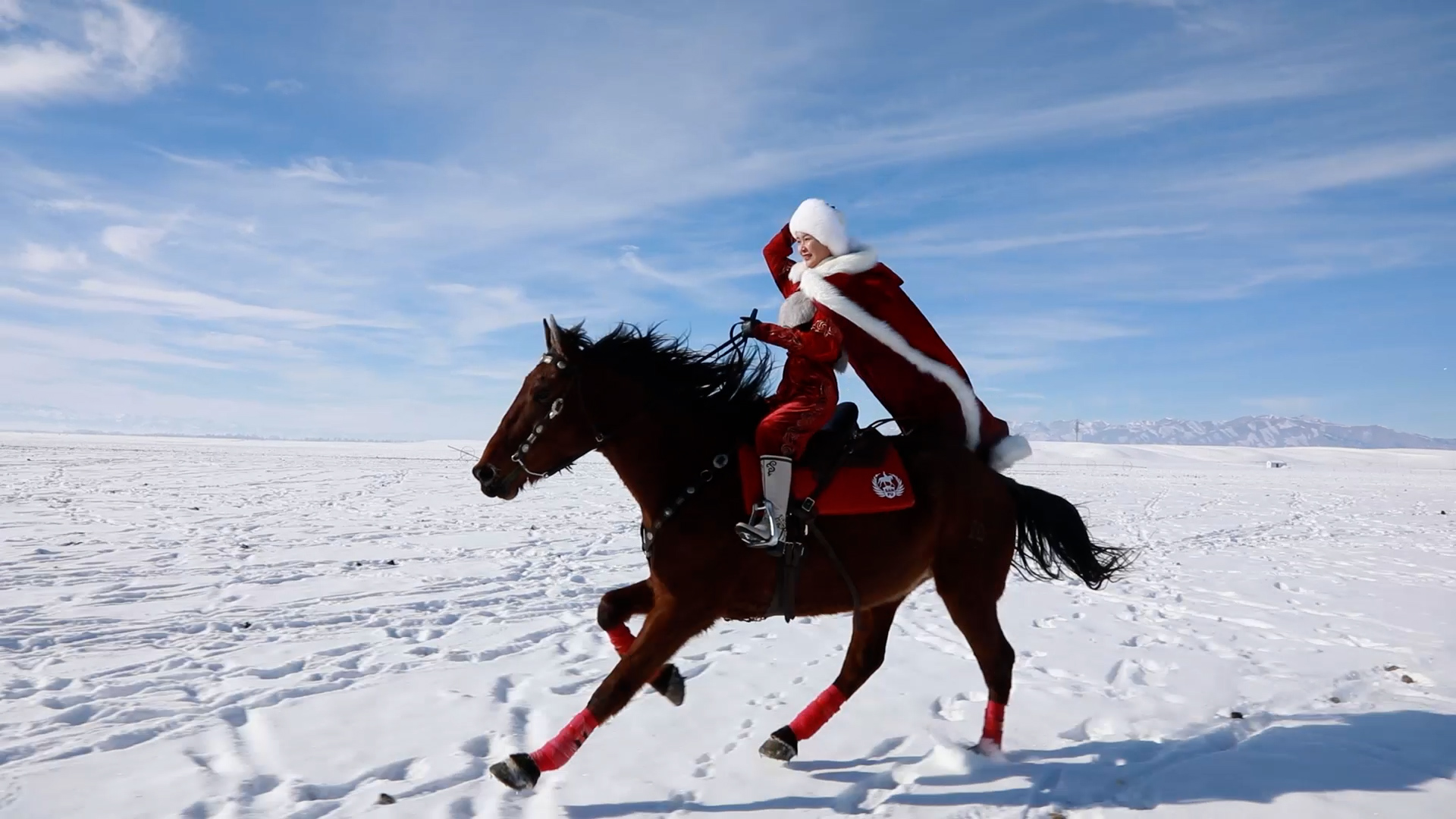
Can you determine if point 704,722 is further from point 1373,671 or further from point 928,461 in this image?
point 1373,671

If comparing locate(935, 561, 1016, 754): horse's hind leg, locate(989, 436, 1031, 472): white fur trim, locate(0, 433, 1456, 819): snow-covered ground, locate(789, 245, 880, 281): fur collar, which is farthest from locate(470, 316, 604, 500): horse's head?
locate(989, 436, 1031, 472): white fur trim

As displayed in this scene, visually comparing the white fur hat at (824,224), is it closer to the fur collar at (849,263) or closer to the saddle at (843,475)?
the fur collar at (849,263)

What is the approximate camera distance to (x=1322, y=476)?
46.0 meters

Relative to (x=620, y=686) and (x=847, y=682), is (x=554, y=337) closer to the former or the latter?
(x=620, y=686)

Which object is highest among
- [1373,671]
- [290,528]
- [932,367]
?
[932,367]

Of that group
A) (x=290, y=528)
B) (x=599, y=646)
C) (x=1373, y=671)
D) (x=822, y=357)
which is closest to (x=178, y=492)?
(x=290, y=528)

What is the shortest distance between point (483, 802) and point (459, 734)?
0.92 metres

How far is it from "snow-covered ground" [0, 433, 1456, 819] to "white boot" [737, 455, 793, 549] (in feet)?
3.84

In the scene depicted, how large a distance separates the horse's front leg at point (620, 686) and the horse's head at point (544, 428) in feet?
2.80

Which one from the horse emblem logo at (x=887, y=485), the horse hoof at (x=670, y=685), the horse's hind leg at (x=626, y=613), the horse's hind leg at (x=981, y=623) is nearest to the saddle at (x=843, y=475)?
the horse emblem logo at (x=887, y=485)

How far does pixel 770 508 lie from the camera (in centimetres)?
374

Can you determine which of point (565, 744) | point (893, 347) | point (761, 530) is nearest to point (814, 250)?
point (893, 347)

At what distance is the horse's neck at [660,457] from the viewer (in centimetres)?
396

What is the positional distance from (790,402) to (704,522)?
0.74 meters
